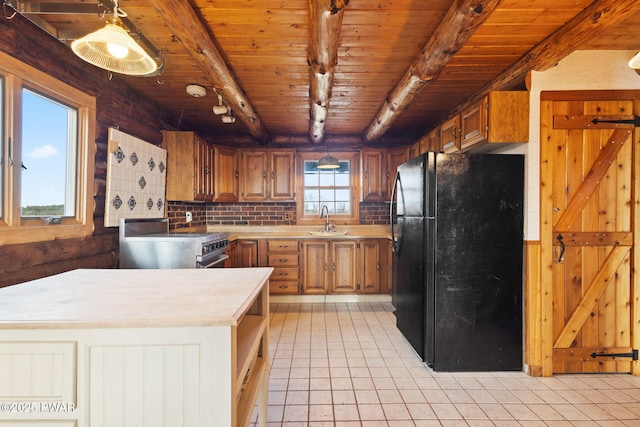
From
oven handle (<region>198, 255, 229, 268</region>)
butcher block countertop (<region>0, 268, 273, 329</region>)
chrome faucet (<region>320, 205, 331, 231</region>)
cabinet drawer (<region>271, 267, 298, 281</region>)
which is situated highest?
chrome faucet (<region>320, 205, 331, 231</region>)

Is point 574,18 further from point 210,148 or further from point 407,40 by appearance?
point 210,148

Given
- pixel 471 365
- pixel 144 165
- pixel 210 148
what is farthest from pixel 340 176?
pixel 471 365

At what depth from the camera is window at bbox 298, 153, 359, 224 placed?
4.43 m

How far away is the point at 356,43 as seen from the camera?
2.02 meters

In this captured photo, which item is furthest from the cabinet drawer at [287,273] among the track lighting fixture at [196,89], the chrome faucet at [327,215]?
the track lighting fixture at [196,89]

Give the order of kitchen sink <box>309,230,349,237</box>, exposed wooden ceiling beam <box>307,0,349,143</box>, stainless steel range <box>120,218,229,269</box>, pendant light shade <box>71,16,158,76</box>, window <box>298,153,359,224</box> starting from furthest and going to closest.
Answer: window <box>298,153,359,224</box>
kitchen sink <box>309,230,349,237</box>
stainless steel range <box>120,218,229,269</box>
exposed wooden ceiling beam <box>307,0,349,143</box>
pendant light shade <box>71,16,158,76</box>

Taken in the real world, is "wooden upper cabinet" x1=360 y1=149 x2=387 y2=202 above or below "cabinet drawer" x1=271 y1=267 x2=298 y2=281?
above

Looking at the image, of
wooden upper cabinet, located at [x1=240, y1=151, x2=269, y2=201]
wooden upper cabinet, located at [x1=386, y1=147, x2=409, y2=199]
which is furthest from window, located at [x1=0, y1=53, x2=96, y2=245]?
wooden upper cabinet, located at [x1=386, y1=147, x2=409, y2=199]

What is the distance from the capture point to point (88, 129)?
2.17 meters

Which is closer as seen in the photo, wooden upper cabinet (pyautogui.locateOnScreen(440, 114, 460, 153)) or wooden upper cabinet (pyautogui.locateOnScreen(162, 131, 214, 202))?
wooden upper cabinet (pyautogui.locateOnScreen(440, 114, 460, 153))

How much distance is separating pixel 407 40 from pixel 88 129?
230cm

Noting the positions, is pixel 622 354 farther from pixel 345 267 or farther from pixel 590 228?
pixel 345 267

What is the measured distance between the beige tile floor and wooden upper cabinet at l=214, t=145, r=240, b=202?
221 centimetres

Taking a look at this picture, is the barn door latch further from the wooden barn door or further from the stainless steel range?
the stainless steel range
